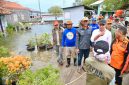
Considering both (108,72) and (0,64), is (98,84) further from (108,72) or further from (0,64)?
(0,64)

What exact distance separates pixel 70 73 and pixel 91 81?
139 inches

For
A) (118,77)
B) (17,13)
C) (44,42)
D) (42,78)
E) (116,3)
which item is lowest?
(44,42)

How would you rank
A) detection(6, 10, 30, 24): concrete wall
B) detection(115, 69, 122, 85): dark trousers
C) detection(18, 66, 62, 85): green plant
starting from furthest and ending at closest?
detection(6, 10, 30, 24): concrete wall < detection(115, 69, 122, 85): dark trousers < detection(18, 66, 62, 85): green plant

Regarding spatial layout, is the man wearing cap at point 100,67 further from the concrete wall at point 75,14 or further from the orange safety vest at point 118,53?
the concrete wall at point 75,14

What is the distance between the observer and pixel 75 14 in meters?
19.0

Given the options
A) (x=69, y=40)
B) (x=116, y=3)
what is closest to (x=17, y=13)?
(x=116, y=3)

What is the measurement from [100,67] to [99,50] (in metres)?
0.26

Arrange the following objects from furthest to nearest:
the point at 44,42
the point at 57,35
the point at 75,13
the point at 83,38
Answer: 1. the point at 75,13
2. the point at 44,42
3. the point at 57,35
4. the point at 83,38

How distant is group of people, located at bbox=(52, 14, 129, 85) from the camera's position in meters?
3.24

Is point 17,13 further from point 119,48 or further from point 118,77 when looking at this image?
point 119,48

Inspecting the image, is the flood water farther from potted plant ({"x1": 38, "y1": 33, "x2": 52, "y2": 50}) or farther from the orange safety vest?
the orange safety vest

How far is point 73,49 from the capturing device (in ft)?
23.7

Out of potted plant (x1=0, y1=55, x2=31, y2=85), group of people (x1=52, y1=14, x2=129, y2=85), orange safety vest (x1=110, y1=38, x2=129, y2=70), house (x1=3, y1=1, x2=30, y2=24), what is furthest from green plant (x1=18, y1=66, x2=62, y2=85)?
house (x1=3, y1=1, x2=30, y2=24)

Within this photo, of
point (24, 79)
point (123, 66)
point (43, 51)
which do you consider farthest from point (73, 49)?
point (43, 51)
